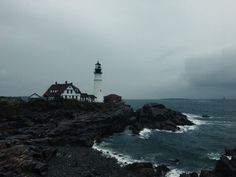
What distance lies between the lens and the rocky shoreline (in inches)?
1505

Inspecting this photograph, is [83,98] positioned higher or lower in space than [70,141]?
higher

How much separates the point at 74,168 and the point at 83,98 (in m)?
67.1

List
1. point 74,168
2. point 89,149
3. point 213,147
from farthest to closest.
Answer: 1. point 213,147
2. point 89,149
3. point 74,168

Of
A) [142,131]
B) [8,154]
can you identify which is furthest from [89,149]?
[142,131]

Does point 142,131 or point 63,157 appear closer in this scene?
point 63,157

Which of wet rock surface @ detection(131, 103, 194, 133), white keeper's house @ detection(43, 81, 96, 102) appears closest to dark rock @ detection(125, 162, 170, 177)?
wet rock surface @ detection(131, 103, 194, 133)

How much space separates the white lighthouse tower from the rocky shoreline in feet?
43.3

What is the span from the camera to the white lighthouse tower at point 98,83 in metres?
105

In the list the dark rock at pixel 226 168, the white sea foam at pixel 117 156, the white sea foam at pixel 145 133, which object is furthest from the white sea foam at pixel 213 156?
the white sea foam at pixel 145 133

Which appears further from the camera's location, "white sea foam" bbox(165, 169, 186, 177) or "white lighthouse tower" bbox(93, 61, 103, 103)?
"white lighthouse tower" bbox(93, 61, 103, 103)

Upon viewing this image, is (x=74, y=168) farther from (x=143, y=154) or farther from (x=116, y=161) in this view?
(x=143, y=154)

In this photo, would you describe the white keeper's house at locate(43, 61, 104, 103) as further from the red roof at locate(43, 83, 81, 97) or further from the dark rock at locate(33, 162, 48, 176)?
the dark rock at locate(33, 162, 48, 176)

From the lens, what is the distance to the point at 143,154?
176 ft

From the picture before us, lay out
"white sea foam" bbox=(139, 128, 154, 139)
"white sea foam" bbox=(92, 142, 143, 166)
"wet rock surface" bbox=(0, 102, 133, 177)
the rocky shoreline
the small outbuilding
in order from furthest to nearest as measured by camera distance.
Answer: the small outbuilding
"white sea foam" bbox=(139, 128, 154, 139)
"white sea foam" bbox=(92, 142, 143, 166)
the rocky shoreline
"wet rock surface" bbox=(0, 102, 133, 177)
